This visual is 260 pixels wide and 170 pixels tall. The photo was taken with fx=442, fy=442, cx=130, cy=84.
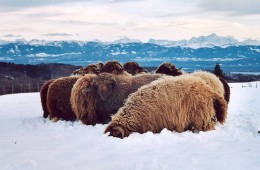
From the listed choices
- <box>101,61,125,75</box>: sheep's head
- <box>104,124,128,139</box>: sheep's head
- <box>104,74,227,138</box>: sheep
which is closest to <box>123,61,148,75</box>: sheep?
<box>101,61,125,75</box>: sheep's head

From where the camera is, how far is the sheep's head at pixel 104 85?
11266 mm

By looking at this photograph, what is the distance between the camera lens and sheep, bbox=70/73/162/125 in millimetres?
11305

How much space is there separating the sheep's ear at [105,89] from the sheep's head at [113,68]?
0.74 m

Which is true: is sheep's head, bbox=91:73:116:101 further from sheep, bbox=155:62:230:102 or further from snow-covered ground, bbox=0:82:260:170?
sheep, bbox=155:62:230:102

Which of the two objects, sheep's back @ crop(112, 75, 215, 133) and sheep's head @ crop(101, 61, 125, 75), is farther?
sheep's head @ crop(101, 61, 125, 75)

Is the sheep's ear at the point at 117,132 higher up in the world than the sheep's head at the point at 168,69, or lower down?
lower down

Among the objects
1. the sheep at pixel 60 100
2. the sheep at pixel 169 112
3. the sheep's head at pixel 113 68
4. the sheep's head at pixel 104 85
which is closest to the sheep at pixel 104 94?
the sheep's head at pixel 104 85

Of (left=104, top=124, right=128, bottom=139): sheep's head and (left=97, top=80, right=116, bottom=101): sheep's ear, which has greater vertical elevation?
(left=97, top=80, right=116, bottom=101): sheep's ear

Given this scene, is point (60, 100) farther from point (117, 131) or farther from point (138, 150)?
point (138, 150)

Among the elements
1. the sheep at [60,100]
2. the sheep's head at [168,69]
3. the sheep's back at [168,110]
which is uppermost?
the sheep's head at [168,69]

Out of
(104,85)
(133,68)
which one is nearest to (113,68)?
(104,85)

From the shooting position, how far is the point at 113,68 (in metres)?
12.2

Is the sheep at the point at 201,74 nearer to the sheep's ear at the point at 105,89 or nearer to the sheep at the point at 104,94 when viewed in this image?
the sheep at the point at 104,94

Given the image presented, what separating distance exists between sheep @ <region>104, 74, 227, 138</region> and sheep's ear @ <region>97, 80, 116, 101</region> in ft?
7.16
